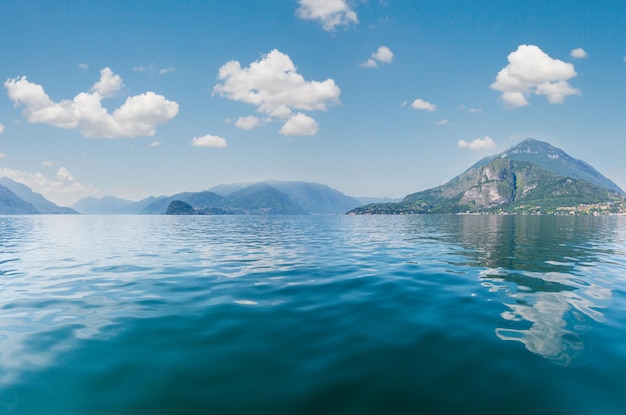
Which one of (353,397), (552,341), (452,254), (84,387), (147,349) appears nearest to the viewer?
(353,397)

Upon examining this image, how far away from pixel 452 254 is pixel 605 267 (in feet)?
41.2

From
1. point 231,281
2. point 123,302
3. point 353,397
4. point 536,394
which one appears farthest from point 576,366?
point 123,302

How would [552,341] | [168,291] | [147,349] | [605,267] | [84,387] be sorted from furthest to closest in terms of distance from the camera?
[605,267]
[168,291]
[552,341]
[147,349]
[84,387]

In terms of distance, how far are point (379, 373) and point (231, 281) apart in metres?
14.5

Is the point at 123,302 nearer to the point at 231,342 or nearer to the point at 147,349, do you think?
the point at 147,349

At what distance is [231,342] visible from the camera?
1155 centimetres

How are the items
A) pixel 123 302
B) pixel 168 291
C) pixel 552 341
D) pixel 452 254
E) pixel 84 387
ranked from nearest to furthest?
pixel 84 387 < pixel 552 341 < pixel 123 302 < pixel 168 291 < pixel 452 254

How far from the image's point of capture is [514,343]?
→ 11406 mm

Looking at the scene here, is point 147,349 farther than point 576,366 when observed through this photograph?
Yes

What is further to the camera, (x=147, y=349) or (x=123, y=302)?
(x=123, y=302)

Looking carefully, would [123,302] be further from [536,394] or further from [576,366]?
[576,366]

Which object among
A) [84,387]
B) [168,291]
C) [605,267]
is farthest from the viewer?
[605,267]

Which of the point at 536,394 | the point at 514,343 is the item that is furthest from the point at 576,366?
the point at 536,394

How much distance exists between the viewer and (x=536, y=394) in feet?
27.2
